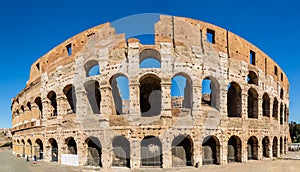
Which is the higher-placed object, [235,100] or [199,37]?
[199,37]

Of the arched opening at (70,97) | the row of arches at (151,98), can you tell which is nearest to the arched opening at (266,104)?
the row of arches at (151,98)

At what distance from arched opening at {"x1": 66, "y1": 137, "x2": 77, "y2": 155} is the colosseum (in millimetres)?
75


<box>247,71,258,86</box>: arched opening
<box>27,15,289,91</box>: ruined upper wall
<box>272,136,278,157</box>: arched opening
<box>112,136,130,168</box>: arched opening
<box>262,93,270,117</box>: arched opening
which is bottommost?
<box>272,136,278,157</box>: arched opening

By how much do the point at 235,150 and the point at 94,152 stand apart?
10.3 m

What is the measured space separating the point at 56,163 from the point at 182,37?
13.0 meters

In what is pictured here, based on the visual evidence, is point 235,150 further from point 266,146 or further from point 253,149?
point 266,146

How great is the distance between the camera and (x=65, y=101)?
17.2 meters

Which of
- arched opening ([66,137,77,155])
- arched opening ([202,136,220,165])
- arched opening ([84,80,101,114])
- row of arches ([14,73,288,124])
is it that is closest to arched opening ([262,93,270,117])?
row of arches ([14,73,288,124])

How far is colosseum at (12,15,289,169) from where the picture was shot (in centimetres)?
1402

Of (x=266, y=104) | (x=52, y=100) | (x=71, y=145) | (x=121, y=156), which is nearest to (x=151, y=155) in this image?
(x=121, y=156)

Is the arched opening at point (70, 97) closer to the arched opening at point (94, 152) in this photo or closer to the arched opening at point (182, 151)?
the arched opening at point (94, 152)

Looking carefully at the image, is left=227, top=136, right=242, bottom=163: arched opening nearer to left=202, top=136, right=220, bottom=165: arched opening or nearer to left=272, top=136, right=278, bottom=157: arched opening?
left=202, top=136, right=220, bottom=165: arched opening

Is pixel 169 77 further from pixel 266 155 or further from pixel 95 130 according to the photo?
pixel 266 155

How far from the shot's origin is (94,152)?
1509cm
